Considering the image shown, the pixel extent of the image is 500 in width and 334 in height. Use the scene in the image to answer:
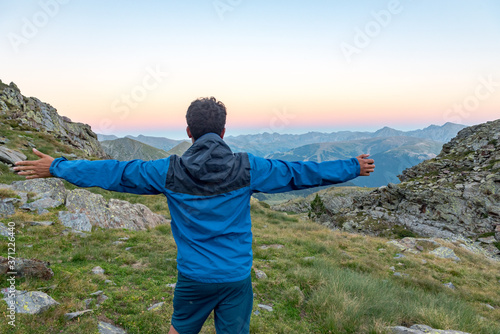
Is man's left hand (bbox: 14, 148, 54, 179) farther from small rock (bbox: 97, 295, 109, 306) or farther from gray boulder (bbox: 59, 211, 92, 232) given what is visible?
gray boulder (bbox: 59, 211, 92, 232)

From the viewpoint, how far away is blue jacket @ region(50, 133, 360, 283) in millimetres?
2350

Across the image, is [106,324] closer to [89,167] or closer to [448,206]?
[89,167]

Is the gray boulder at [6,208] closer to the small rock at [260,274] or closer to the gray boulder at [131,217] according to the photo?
the gray boulder at [131,217]

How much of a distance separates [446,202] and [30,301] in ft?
121

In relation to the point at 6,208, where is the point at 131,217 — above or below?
below

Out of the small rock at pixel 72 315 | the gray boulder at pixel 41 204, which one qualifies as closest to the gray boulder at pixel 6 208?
the gray boulder at pixel 41 204

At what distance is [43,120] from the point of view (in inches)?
1452

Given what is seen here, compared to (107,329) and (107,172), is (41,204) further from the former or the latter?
(107,172)

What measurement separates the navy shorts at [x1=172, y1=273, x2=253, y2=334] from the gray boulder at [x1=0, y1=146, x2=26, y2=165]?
1888 cm

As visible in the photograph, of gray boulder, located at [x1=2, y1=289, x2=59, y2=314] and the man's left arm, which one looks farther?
gray boulder, located at [x1=2, y1=289, x2=59, y2=314]

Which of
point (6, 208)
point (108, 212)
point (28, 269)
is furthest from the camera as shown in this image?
point (108, 212)

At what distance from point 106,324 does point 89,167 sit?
3.65 meters

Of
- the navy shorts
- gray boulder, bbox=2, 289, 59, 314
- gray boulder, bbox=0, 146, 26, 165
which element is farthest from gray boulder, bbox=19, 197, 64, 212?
the navy shorts

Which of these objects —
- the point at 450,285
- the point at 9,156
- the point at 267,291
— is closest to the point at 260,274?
the point at 267,291
